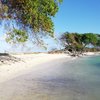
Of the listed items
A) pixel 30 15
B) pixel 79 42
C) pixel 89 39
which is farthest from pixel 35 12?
pixel 89 39

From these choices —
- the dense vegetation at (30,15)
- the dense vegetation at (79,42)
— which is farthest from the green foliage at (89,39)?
the dense vegetation at (30,15)

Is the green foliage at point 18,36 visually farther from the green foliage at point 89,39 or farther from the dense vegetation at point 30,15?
→ the green foliage at point 89,39

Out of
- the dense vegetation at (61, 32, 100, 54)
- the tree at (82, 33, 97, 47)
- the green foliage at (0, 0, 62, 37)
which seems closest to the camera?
the green foliage at (0, 0, 62, 37)

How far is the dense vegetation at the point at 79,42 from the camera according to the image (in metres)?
84.1

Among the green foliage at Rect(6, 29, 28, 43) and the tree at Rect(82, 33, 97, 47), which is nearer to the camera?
the green foliage at Rect(6, 29, 28, 43)

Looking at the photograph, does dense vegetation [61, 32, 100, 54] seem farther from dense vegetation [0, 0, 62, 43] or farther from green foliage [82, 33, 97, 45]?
dense vegetation [0, 0, 62, 43]

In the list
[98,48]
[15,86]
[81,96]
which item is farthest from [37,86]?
[98,48]

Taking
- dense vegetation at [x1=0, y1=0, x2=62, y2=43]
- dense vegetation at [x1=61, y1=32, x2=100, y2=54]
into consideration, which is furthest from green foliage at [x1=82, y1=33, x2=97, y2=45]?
dense vegetation at [x1=0, y1=0, x2=62, y2=43]

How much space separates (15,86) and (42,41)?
12.8m

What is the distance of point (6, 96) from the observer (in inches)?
482

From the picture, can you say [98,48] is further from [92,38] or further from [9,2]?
[9,2]

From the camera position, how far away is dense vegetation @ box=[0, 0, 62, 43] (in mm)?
24866

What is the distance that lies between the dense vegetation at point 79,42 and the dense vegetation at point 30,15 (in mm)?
50530

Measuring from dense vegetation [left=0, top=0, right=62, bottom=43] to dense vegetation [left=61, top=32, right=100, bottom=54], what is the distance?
5053cm
